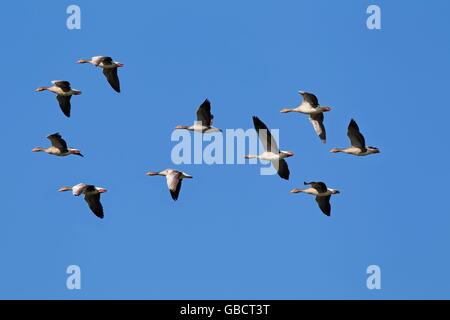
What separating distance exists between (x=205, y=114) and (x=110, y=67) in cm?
305

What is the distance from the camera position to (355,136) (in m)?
41.2

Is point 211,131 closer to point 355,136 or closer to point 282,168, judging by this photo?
point 282,168

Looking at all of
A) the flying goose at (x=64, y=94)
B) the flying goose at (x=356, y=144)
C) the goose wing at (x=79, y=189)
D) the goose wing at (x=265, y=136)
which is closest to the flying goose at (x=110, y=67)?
the flying goose at (x=64, y=94)

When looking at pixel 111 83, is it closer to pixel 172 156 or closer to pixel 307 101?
pixel 172 156

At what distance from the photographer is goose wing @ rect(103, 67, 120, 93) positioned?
4150 centimetres

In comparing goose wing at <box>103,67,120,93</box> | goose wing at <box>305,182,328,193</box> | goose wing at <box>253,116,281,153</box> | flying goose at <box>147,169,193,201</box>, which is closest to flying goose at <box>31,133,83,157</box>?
goose wing at <box>103,67,120,93</box>

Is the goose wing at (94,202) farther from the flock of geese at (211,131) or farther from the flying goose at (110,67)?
the flying goose at (110,67)

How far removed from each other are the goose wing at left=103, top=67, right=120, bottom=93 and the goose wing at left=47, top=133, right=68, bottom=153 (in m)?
2.09

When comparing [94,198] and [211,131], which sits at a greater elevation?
[211,131]

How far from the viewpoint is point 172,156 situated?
40719mm

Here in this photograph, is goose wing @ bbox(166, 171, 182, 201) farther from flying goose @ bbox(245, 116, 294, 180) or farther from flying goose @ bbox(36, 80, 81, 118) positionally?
flying goose @ bbox(36, 80, 81, 118)

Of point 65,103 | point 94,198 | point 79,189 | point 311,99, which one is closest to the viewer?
point 79,189

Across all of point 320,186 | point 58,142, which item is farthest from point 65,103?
point 320,186

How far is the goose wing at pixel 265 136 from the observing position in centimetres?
4010
